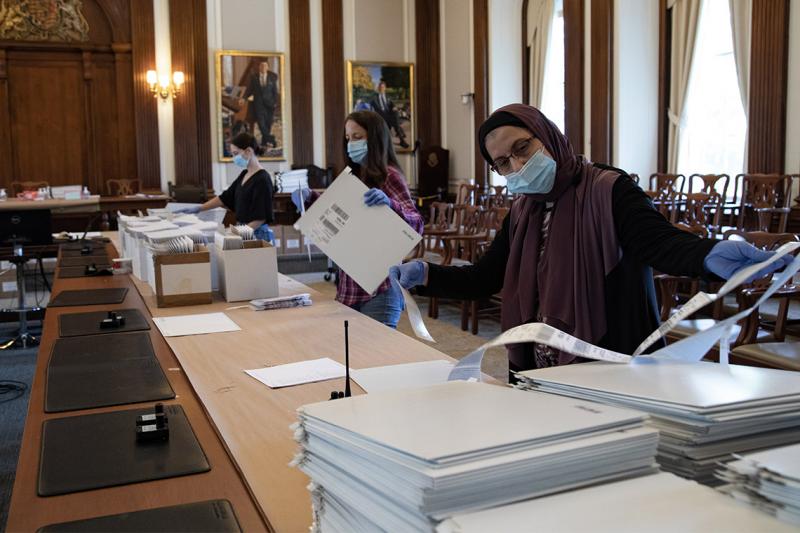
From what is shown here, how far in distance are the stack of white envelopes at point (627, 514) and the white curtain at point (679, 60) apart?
9604 mm

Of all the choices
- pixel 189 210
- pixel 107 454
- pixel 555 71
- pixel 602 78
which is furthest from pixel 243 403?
pixel 555 71

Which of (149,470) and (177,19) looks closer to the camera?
(149,470)

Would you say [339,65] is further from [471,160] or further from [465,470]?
[465,470]

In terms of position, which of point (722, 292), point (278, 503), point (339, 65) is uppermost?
point (339, 65)

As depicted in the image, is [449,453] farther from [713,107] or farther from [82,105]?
[82,105]

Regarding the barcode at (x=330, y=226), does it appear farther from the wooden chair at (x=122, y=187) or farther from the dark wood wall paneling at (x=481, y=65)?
the wooden chair at (x=122, y=187)

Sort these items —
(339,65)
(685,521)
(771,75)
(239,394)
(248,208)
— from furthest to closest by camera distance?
1. (339,65)
2. (771,75)
3. (248,208)
4. (239,394)
5. (685,521)

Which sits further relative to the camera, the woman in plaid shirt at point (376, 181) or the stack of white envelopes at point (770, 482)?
the woman in plaid shirt at point (376, 181)

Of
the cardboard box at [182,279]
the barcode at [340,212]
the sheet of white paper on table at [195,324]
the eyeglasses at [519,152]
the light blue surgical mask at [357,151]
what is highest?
the light blue surgical mask at [357,151]

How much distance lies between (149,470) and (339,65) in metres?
12.9

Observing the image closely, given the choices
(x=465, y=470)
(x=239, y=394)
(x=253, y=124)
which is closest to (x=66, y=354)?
(x=239, y=394)

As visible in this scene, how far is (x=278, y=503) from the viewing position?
4.25 ft

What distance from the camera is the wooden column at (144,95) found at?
12586 mm

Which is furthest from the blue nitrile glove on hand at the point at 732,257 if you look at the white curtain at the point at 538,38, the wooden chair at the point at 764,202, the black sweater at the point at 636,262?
the white curtain at the point at 538,38
